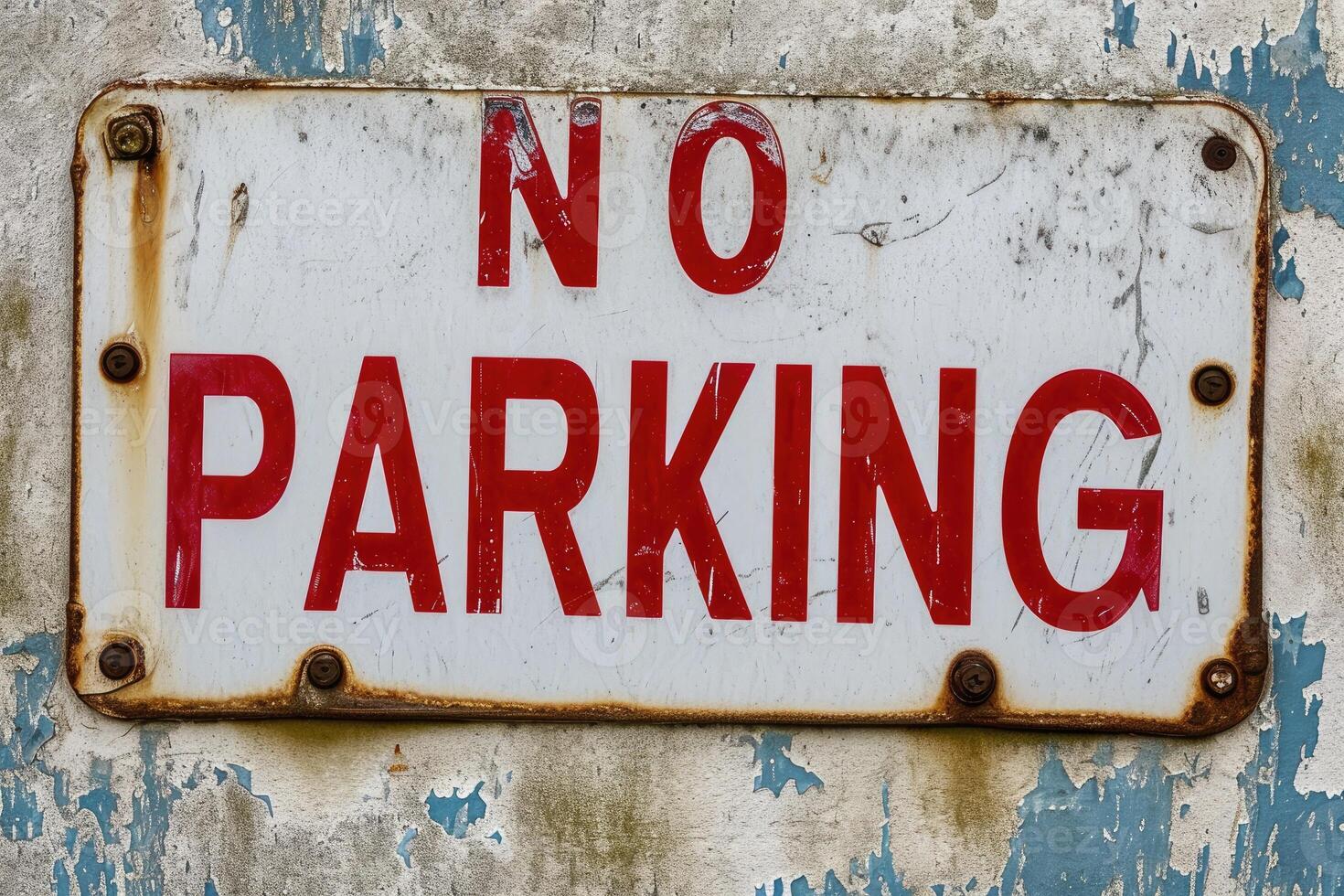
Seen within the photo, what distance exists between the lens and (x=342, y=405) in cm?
83

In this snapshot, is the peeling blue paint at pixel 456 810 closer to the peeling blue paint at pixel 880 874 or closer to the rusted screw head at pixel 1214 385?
the peeling blue paint at pixel 880 874

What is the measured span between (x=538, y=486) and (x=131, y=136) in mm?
399

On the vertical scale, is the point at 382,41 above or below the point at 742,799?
above

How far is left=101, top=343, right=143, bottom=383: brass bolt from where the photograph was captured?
83cm

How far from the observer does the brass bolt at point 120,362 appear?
2.71ft

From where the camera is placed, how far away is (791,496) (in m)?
0.83

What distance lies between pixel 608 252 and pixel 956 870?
53 centimetres

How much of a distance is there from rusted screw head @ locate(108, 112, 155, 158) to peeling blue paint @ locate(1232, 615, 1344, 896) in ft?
3.08

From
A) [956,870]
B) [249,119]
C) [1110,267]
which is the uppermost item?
[249,119]

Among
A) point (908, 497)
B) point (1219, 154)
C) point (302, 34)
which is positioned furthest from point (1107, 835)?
point (302, 34)

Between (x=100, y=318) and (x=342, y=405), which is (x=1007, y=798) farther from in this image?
(x=100, y=318)

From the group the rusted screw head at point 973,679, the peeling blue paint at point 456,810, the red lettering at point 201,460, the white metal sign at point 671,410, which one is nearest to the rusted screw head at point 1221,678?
the white metal sign at point 671,410

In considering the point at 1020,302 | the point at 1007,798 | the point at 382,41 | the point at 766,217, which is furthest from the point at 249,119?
the point at 1007,798
